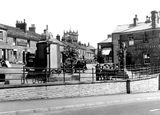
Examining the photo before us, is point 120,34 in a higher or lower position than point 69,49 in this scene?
higher

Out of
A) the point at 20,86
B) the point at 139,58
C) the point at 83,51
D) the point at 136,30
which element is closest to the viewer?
the point at 20,86

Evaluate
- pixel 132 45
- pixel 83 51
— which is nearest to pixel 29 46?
pixel 132 45

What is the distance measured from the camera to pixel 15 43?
38.8 meters

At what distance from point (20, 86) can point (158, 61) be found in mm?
27339

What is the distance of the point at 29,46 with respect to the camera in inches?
1668

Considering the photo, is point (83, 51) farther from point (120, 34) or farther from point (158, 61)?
point (158, 61)

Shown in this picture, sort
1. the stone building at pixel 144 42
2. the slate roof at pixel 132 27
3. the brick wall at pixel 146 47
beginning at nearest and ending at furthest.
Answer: the brick wall at pixel 146 47 → the stone building at pixel 144 42 → the slate roof at pixel 132 27

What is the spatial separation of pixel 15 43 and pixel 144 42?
22.9 meters

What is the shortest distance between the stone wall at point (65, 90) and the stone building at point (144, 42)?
57.8 ft

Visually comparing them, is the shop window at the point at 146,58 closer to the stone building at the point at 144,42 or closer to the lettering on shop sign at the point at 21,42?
the stone building at the point at 144,42

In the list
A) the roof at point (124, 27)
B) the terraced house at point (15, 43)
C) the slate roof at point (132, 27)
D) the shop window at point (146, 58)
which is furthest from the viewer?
the roof at point (124, 27)

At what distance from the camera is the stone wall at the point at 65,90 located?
10945 millimetres

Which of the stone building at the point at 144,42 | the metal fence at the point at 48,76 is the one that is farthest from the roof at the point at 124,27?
the metal fence at the point at 48,76

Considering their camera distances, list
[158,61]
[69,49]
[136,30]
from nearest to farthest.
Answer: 1. [69,49]
2. [158,61]
3. [136,30]
